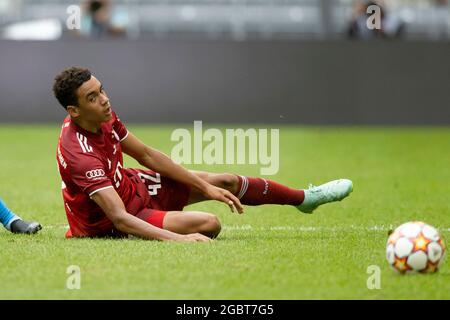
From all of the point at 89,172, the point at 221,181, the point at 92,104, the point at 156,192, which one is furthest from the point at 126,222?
the point at 221,181

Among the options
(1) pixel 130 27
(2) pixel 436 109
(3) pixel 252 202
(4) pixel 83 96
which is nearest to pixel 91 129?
(4) pixel 83 96

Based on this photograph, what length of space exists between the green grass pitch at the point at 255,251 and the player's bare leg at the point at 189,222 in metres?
0.21

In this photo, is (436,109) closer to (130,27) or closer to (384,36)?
(384,36)

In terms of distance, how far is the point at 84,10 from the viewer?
71.1 ft

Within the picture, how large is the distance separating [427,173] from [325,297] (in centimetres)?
803

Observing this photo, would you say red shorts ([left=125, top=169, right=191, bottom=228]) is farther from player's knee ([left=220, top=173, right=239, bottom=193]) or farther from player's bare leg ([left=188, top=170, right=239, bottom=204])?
player's knee ([left=220, top=173, right=239, bottom=193])

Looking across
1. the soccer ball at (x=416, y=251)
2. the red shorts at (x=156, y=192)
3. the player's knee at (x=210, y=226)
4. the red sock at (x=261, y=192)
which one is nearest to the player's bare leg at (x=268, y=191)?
the red sock at (x=261, y=192)

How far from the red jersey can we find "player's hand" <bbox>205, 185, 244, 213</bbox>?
2.03 feet

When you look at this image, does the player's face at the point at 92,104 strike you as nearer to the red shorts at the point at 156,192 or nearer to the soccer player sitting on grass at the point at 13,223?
the red shorts at the point at 156,192

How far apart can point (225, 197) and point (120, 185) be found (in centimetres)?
84

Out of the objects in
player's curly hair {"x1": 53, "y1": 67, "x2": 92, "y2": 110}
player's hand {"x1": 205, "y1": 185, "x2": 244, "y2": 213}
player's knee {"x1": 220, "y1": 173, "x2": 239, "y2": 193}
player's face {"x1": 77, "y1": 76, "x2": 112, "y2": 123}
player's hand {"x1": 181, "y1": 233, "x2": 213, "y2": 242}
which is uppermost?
player's curly hair {"x1": 53, "y1": 67, "x2": 92, "y2": 110}

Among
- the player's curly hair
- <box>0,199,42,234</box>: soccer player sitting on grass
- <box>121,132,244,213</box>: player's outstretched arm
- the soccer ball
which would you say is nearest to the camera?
the soccer ball

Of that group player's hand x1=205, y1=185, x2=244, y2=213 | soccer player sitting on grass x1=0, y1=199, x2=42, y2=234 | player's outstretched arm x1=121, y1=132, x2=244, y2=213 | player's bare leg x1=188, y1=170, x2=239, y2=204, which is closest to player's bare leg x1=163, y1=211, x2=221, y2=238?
player's hand x1=205, y1=185, x2=244, y2=213

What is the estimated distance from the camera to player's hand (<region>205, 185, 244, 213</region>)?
838 centimetres
